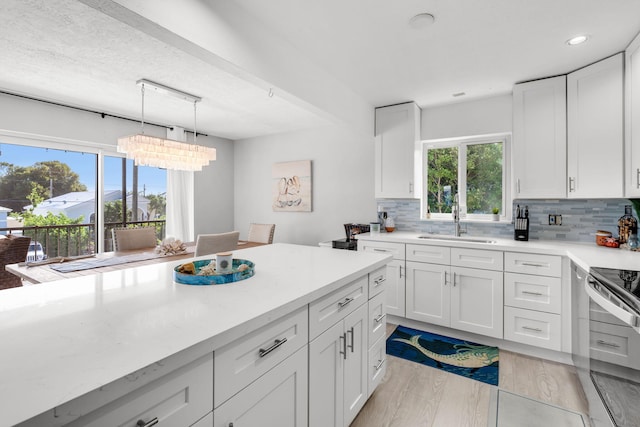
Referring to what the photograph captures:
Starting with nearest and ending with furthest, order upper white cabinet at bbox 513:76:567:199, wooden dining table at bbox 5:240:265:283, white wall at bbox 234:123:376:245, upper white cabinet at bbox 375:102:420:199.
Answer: wooden dining table at bbox 5:240:265:283 → upper white cabinet at bbox 513:76:567:199 → upper white cabinet at bbox 375:102:420:199 → white wall at bbox 234:123:376:245

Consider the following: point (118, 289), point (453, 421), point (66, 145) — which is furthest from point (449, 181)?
point (66, 145)

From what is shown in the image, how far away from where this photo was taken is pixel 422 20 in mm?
1879

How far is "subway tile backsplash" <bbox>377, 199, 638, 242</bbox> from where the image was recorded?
8.58 ft

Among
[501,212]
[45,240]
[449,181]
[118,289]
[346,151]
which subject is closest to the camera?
[118,289]

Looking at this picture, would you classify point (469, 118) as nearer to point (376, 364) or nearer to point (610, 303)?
point (610, 303)

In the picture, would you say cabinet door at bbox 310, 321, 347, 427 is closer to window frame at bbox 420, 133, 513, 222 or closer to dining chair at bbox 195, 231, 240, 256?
dining chair at bbox 195, 231, 240, 256

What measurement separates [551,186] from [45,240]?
18.5ft

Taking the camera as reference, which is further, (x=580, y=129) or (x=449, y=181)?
(x=449, y=181)

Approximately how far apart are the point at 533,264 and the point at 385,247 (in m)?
1.25

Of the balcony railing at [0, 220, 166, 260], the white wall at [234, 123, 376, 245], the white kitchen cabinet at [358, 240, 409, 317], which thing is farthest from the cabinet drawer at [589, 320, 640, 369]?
the balcony railing at [0, 220, 166, 260]

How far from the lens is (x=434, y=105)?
11.2ft

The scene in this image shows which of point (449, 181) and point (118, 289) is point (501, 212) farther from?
point (118, 289)

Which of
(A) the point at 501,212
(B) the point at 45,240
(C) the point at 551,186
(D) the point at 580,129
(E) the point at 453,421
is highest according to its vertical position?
(D) the point at 580,129

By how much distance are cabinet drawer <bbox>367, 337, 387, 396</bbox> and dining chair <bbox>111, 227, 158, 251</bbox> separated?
9.52 ft
